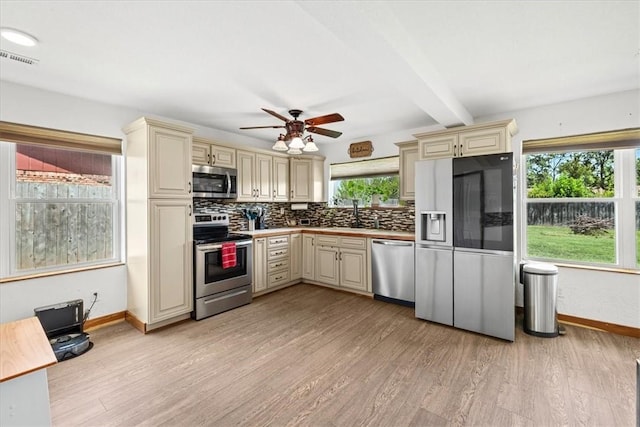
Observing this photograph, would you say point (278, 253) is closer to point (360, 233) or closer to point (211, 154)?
point (360, 233)

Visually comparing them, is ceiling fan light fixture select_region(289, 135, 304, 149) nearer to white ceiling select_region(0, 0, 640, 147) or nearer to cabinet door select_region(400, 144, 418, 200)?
white ceiling select_region(0, 0, 640, 147)

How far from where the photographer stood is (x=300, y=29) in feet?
6.18

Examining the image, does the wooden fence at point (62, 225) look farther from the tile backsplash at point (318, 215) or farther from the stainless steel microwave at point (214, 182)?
the tile backsplash at point (318, 215)

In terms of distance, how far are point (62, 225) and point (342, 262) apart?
10.8ft

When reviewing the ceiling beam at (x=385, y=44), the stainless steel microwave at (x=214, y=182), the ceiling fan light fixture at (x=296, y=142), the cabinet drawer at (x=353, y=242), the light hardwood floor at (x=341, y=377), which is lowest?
the light hardwood floor at (x=341, y=377)

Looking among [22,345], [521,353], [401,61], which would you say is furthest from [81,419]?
[521,353]

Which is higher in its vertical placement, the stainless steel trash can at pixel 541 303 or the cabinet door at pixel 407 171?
the cabinet door at pixel 407 171

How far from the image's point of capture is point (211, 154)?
3.92 m

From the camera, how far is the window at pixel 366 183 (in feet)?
15.0

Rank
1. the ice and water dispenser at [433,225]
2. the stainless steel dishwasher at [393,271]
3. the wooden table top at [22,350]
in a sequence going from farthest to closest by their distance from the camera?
the stainless steel dishwasher at [393,271], the ice and water dispenser at [433,225], the wooden table top at [22,350]

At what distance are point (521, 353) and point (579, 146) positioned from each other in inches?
89.1

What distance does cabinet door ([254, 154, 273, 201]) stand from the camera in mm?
4520

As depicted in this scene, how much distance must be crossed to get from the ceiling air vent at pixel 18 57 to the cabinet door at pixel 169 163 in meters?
0.92

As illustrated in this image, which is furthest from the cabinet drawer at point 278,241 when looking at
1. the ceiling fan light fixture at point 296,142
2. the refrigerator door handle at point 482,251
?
the refrigerator door handle at point 482,251
